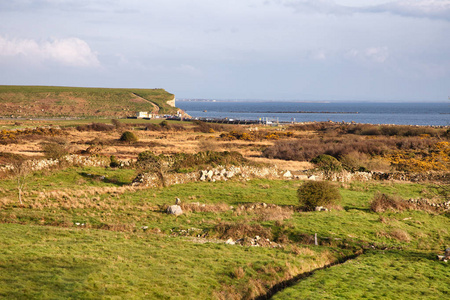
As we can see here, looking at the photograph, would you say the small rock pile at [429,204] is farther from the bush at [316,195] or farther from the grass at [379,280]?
the grass at [379,280]

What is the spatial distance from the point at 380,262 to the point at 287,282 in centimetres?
471

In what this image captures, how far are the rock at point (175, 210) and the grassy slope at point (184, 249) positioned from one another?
0.50 m

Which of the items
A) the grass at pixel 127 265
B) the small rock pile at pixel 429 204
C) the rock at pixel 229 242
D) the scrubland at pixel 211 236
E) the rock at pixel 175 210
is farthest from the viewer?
the small rock pile at pixel 429 204

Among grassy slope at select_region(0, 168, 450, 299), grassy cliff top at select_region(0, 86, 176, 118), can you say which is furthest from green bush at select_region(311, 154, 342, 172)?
grassy cliff top at select_region(0, 86, 176, 118)

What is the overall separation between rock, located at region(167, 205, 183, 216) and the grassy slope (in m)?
0.50

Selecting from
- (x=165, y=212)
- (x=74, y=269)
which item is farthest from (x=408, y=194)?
(x=74, y=269)

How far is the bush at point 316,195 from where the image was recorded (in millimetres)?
26172

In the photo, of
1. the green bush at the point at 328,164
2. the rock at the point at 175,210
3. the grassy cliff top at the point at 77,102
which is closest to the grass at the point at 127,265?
the rock at the point at 175,210

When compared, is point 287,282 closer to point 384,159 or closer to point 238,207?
point 238,207

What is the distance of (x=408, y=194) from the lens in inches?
1220

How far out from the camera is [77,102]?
529ft

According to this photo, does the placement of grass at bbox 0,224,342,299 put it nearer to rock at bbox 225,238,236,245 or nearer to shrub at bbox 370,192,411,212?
rock at bbox 225,238,236,245

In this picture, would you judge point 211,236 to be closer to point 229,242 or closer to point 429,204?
point 229,242

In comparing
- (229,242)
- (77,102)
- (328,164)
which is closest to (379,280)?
(229,242)
